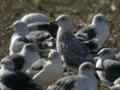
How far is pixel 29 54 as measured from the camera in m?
16.5

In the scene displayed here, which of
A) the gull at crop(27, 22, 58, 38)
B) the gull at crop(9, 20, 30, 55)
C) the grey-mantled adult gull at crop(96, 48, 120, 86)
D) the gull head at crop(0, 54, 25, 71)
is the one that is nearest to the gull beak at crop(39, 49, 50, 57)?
the gull at crop(9, 20, 30, 55)

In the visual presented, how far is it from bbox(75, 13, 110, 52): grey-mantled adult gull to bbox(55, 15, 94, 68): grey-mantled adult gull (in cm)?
92

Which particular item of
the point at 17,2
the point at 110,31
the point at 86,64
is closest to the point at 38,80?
the point at 86,64


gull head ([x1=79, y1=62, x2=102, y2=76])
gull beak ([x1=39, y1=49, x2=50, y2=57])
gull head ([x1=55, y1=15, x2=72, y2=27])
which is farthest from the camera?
gull beak ([x1=39, y1=49, x2=50, y2=57])

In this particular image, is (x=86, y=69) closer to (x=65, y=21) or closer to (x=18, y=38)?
(x=65, y=21)

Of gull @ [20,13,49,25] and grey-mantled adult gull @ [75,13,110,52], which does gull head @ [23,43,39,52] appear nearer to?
grey-mantled adult gull @ [75,13,110,52]

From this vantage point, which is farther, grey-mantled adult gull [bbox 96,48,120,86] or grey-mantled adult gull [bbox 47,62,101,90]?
grey-mantled adult gull [bbox 96,48,120,86]

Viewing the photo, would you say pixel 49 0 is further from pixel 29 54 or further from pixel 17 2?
pixel 29 54

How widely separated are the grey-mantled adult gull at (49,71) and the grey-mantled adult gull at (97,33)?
2053mm

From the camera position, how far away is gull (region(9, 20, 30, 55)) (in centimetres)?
1731

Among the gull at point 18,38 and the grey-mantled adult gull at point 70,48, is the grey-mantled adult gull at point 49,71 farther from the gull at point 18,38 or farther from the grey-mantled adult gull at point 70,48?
the gull at point 18,38

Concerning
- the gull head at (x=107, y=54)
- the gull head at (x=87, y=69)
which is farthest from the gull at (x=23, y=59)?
the gull head at (x=87, y=69)

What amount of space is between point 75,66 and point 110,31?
13.5 ft

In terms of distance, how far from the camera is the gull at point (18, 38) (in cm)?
1731
